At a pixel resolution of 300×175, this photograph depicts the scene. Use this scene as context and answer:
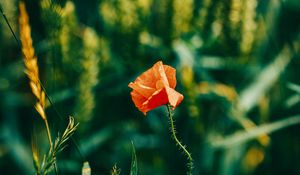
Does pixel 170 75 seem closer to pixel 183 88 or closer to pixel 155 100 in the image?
pixel 155 100

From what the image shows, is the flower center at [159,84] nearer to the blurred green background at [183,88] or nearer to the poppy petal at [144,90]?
the poppy petal at [144,90]

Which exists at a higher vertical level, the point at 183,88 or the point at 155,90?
the point at 155,90

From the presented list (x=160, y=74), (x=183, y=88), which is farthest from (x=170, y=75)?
(x=183, y=88)

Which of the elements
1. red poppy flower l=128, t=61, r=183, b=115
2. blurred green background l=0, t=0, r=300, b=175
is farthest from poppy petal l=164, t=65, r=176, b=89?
blurred green background l=0, t=0, r=300, b=175

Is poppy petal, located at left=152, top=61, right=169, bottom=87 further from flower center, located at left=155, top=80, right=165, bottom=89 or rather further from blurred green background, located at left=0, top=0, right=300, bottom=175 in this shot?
blurred green background, located at left=0, top=0, right=300, bottom=175

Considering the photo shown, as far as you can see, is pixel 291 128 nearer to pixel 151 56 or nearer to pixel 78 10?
pixel 151 56

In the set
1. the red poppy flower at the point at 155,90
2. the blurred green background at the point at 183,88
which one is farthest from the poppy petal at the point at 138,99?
the blurred green background at the point at 183,88

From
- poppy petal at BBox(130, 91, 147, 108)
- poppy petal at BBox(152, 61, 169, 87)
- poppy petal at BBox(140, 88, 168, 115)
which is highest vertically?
poppy petal at BBox(152, 61, 169, 87)
